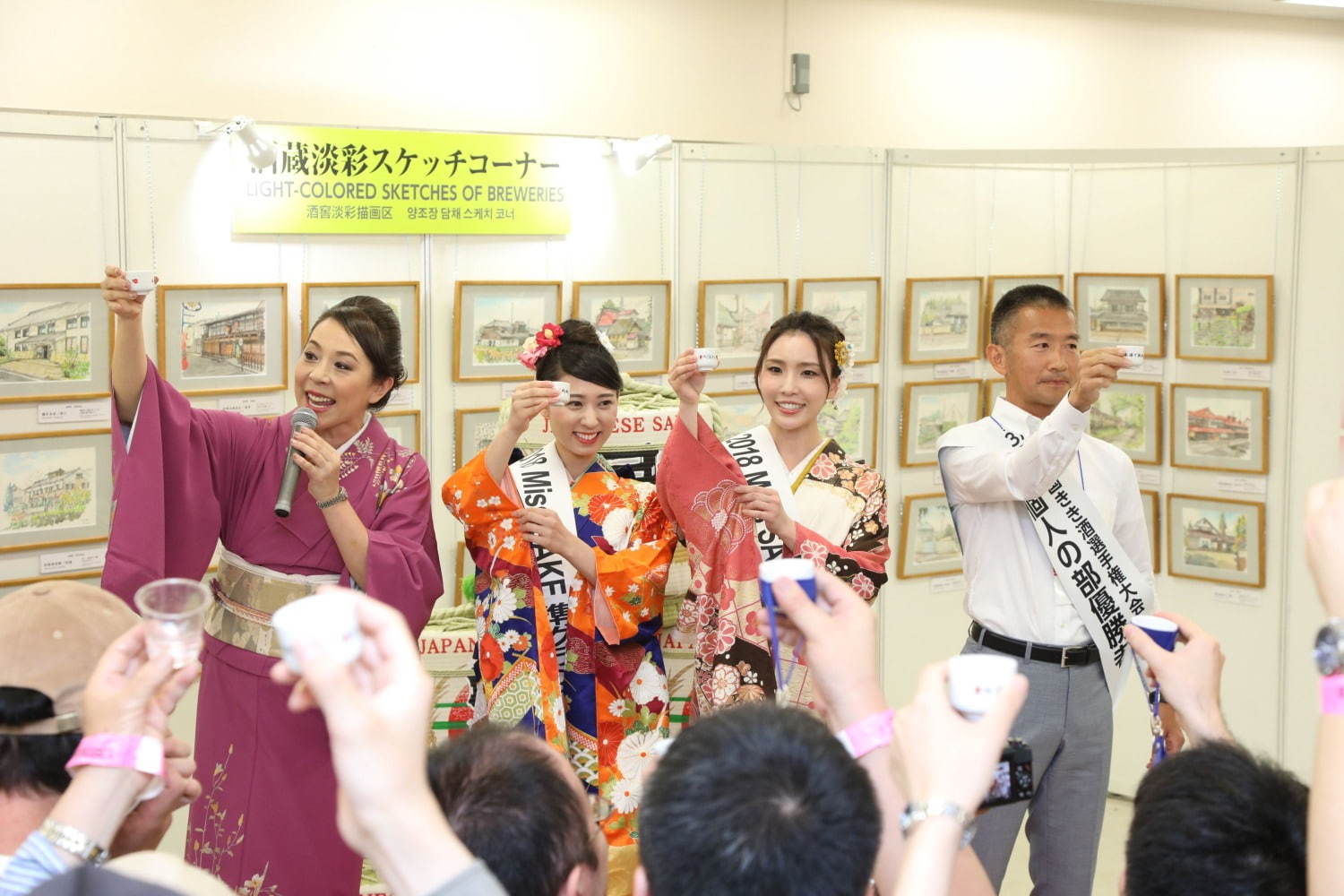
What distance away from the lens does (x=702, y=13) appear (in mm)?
5734

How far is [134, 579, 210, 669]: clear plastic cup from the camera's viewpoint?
1.41 metres

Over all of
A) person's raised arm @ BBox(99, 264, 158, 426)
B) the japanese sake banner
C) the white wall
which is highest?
the white wall

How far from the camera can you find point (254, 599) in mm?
3023

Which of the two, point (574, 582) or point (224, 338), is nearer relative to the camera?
point (574, 582)

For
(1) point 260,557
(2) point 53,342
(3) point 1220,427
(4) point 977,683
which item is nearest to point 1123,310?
(3) point 1220,427

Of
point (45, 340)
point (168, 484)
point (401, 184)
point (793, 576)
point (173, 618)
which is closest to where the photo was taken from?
point (173, 618)

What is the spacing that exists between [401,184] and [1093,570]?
258cm

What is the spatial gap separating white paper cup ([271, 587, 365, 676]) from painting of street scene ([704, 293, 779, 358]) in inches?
152

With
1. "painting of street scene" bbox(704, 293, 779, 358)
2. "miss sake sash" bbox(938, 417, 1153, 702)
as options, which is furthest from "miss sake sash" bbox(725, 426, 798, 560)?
"painting of street scene" bbox(704, 293, 779, 358)

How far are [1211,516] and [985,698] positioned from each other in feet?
13.2

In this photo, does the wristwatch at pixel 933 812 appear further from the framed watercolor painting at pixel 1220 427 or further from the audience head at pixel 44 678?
the framed watercolor painting at pixel 1220 427

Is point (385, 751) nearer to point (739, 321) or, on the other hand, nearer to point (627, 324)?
point (627, 324)

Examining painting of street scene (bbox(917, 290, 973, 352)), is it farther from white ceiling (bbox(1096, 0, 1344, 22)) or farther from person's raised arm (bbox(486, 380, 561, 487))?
white ceiling (bbox(1096, 0, 1344, 22))

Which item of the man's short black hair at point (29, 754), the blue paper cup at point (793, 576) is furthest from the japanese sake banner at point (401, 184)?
the blue paper cup at point (793, 576)
